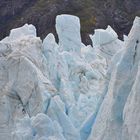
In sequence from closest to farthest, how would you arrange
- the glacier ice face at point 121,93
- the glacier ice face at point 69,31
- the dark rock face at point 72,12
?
1. the glacier ice face at point 121,93
2. the glacier ice face at point 69,31
3. the dark rock face at point 72,12

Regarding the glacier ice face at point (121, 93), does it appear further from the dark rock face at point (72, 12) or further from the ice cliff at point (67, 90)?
the dark rock face at point (72, 12)

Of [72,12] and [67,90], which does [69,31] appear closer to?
[67,90]

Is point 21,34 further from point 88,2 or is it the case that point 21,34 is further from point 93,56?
point 88,2

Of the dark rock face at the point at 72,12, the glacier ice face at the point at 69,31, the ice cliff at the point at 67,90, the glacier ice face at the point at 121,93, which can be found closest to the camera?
the glacier ice face at the point at 121,93

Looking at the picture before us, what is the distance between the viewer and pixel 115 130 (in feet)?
42.1

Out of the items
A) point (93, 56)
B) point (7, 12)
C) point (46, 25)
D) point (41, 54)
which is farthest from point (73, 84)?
point (7, 12)

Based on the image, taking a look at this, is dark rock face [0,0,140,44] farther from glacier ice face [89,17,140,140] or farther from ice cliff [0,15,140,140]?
glacier ice face [89,17,140,140]

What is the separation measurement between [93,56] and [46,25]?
1761 inches

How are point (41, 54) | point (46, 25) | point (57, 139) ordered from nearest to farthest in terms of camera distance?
1. point (57, 139)
2. point (41, 54)
3. point (46, 25)

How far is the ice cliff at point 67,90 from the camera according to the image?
13109mm

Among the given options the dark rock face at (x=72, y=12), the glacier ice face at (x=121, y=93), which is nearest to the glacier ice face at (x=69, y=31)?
the glacier ice face at (x=121, y=93)

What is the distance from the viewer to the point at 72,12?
75.1 meters

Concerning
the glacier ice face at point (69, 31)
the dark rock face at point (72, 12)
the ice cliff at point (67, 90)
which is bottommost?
the dark rock face at point (72, 12)

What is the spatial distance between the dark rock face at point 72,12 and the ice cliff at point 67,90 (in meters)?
45.0
